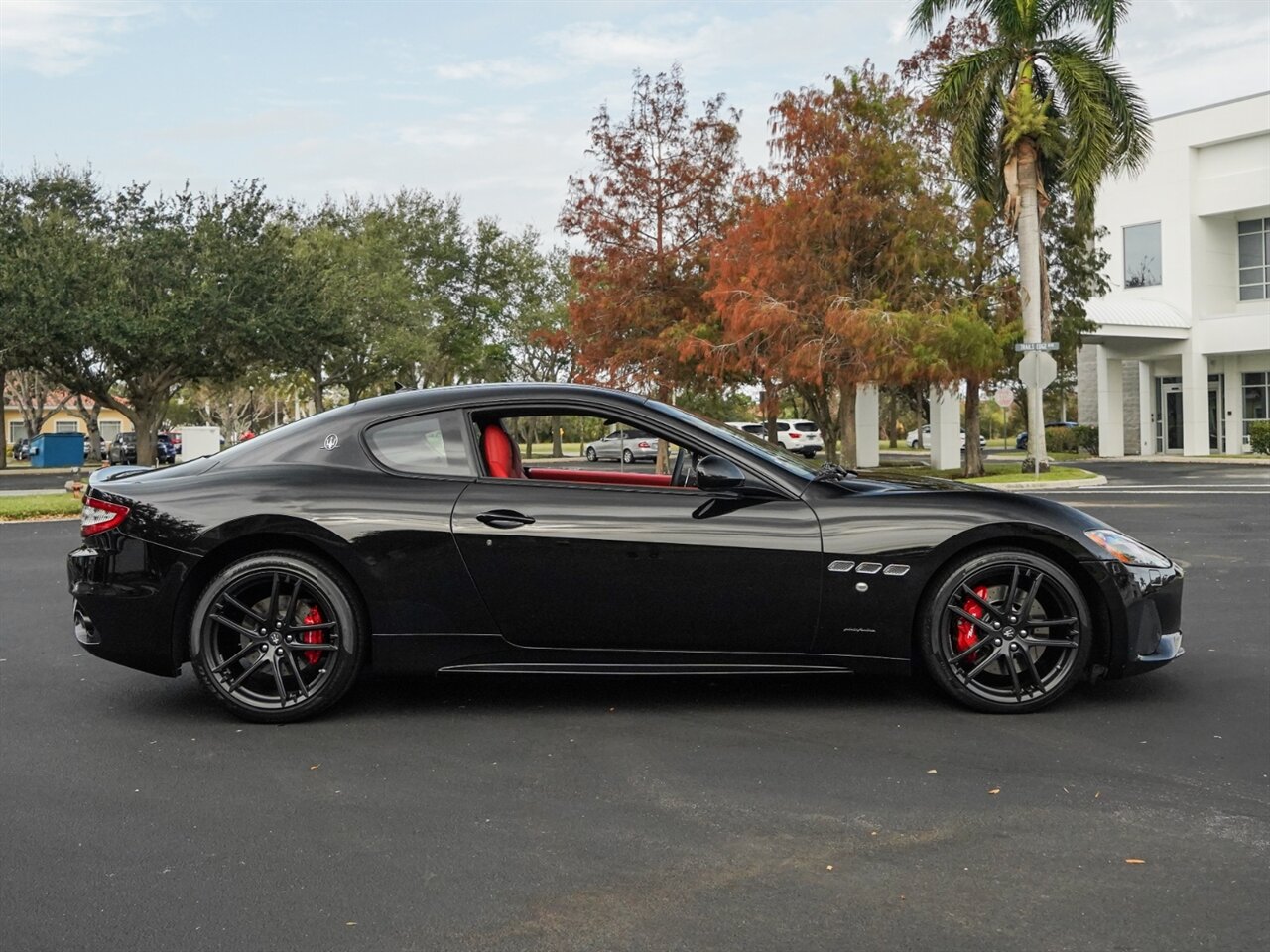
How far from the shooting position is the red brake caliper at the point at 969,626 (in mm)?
5262

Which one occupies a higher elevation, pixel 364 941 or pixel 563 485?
pixel 563 485

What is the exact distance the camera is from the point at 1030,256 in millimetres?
28484

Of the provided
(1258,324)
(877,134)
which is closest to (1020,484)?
(877,134)

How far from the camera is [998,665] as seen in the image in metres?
5.34

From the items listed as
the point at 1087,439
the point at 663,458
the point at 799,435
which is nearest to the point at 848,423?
the point at 1087,439

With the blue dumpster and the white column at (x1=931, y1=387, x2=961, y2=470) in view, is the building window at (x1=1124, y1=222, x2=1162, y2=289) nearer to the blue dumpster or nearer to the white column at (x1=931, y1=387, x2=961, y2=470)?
the white column at (x1=931, y1=387, x2=961, y2=470)

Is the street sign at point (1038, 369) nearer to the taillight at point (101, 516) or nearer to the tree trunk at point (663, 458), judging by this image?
the tree trunk at point (663, 458)

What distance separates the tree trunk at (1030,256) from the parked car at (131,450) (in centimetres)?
3146

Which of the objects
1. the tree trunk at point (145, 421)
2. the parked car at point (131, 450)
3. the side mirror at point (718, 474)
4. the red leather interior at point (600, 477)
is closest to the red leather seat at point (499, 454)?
the red leather interior at point (600, 477)

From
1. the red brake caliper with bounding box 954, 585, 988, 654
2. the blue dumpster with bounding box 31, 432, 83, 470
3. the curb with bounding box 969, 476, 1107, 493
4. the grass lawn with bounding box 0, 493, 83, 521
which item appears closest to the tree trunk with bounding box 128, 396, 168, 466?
the blue dumpster with bounding box 31, 432, 83, 470

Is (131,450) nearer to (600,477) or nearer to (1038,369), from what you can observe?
(1038,369)

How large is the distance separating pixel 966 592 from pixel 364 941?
3096mm

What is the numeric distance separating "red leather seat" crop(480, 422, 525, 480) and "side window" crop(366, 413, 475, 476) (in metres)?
0.10

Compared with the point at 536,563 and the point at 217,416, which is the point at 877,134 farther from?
the point at 217,416
